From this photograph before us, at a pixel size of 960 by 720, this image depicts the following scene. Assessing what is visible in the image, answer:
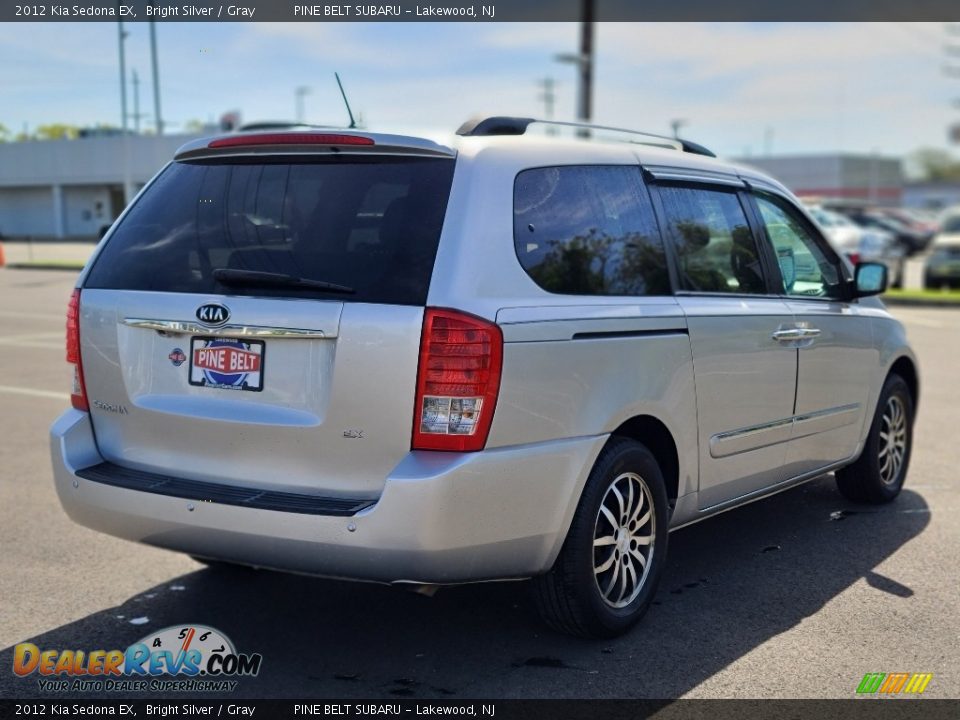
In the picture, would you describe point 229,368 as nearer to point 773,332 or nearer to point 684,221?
point 684,221

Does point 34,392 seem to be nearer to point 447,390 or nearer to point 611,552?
point 611,552

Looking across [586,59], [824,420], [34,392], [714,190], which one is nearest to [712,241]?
[714,190]

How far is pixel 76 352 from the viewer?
4375 millimetres

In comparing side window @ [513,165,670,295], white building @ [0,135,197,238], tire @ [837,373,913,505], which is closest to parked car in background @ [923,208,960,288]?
tire @ [837,373,913,505]

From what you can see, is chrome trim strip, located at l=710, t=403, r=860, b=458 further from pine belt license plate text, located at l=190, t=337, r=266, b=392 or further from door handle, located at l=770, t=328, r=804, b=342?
pine belt license plate text, located at l=190, t=337, r=266, b=392

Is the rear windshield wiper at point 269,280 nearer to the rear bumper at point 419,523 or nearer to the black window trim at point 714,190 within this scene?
the rear bumper at point 419,523

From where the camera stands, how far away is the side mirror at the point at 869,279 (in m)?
6.07

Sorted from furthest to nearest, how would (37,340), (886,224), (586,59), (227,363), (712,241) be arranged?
(886,224) < (586,59) < (37,340) < (712,241) < (227,363)

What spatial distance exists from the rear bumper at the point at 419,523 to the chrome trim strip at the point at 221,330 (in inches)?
21.8

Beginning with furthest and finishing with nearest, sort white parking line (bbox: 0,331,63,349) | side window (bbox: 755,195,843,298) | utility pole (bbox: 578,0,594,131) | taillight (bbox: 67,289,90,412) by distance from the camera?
Answer: utility pole (bbox: 578,0,594,131) < white parking line (bbox: 0,331,63,349) < side window (bbox: 755,195,843,298) < taillight (bbox: 67,289,90,412)

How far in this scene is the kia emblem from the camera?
12.9ft

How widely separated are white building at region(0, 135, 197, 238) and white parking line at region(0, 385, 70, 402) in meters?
57.8

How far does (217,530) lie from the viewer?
12.7 ft

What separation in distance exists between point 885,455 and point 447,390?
3.72m
